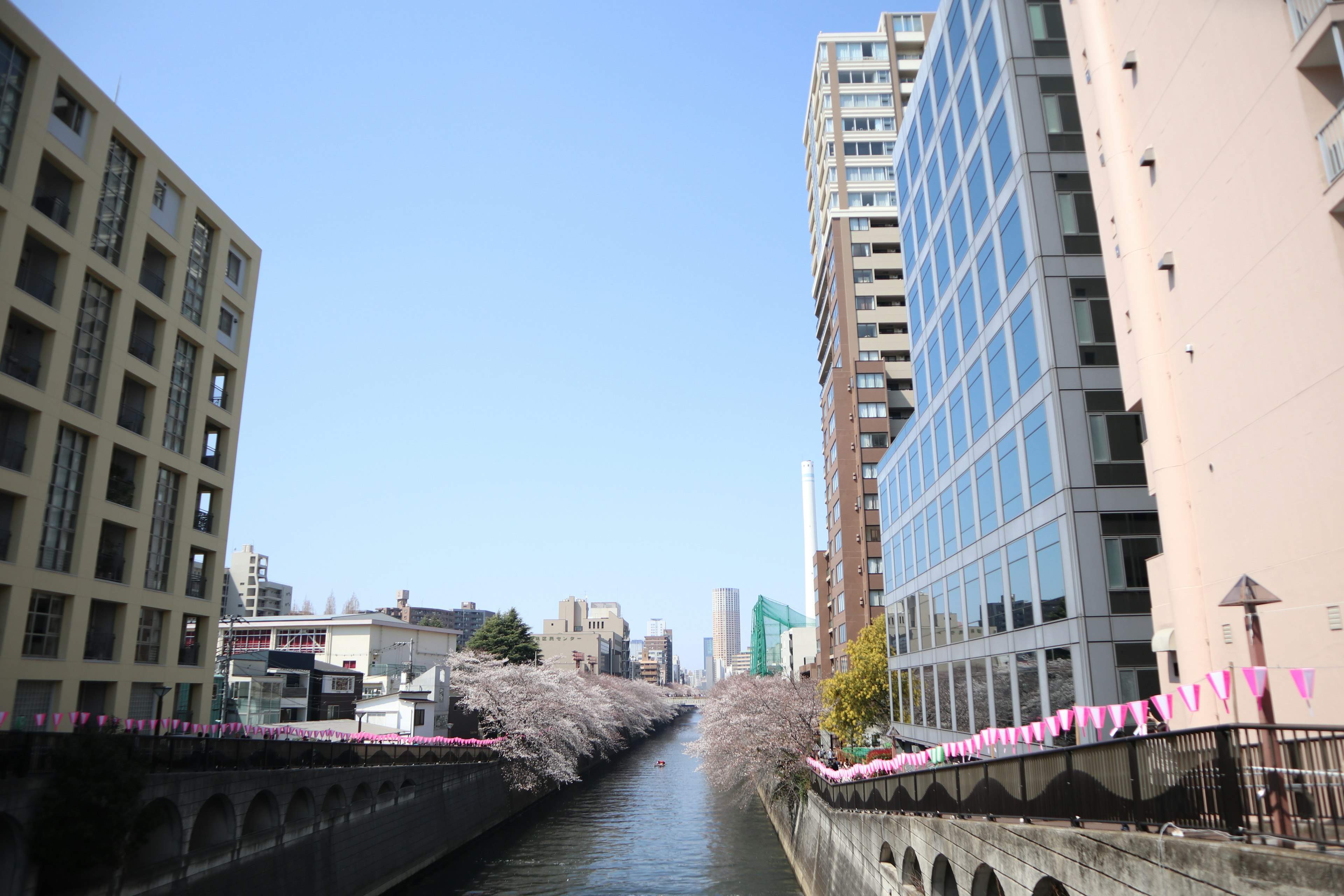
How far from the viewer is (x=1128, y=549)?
890 inches

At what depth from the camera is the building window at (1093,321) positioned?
23781 millimetres

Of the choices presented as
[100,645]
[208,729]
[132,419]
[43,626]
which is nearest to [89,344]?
[132,419]

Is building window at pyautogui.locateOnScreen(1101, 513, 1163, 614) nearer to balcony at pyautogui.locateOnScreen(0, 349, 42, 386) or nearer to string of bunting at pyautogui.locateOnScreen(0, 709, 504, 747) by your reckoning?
string of bunting at pyautogui.locateOnScreen(0, 709, 504, 747)

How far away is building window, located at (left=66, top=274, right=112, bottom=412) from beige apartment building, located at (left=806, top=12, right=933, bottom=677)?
52.4 m

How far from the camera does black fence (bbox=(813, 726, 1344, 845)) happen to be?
8.46 metres

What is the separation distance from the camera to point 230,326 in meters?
40.4

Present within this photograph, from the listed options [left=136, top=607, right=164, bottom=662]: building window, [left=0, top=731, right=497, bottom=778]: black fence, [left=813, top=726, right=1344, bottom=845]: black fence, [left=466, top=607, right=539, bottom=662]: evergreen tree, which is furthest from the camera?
[left=466, top=607, right=539, bottom=662]: evergreen tree

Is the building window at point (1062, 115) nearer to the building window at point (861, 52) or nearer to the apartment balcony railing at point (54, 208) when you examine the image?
the apartment balcony railing at point (54, 208)

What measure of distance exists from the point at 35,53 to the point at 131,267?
24.7ft

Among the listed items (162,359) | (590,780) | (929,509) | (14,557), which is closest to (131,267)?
(162,359)

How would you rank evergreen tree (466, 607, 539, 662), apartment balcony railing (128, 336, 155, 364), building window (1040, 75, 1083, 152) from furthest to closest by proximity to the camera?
evergreen tree (466, 607, 539, 662)
apartment balcony railing (128, 336, 155, 364)
building window (1040, 75, 1083, 152)

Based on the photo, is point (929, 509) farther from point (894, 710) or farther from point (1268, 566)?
point (1268, 566)

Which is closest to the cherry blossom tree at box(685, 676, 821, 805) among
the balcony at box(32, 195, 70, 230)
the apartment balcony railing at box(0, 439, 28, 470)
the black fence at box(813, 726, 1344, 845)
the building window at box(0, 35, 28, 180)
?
the black fence at box(813, 726, 1344, 845)

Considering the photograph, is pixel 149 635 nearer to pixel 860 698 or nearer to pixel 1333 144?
pixel 860 698
